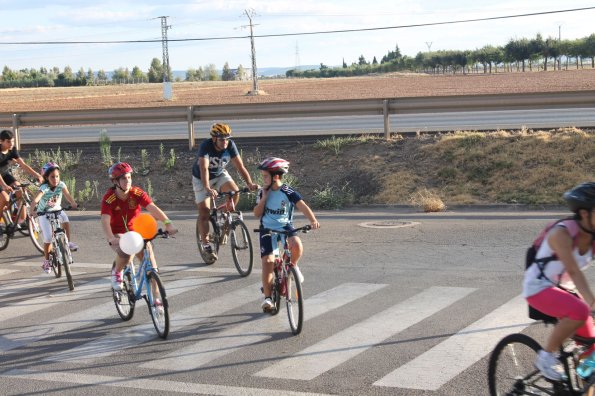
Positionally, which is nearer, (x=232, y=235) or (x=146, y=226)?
(x=146, y=226)

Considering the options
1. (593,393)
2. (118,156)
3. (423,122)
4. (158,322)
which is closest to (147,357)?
(158,322)

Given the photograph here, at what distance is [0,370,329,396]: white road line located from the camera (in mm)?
6945

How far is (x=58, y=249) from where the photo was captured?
11492 millimetres

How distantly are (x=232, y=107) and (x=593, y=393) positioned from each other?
692 inches

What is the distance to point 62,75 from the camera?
158m

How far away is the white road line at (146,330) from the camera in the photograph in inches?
328

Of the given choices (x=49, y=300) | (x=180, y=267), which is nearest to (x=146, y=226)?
(x=49, y=300)

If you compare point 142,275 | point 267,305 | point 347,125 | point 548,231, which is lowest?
point 267,305

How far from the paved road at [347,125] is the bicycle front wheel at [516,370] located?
16.5 meters

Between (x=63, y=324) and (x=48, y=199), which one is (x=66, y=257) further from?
(x=63, y=324)

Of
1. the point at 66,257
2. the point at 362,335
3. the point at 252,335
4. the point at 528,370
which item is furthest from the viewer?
the point at 66,257

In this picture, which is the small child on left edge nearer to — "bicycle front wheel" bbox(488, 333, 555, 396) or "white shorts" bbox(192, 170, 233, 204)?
"white shorts" bbox(192, 170, 233, 204)

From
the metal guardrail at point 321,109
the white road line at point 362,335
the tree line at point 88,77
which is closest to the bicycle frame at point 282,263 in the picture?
the white road line at point 362,335

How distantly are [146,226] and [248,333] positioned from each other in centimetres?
151
